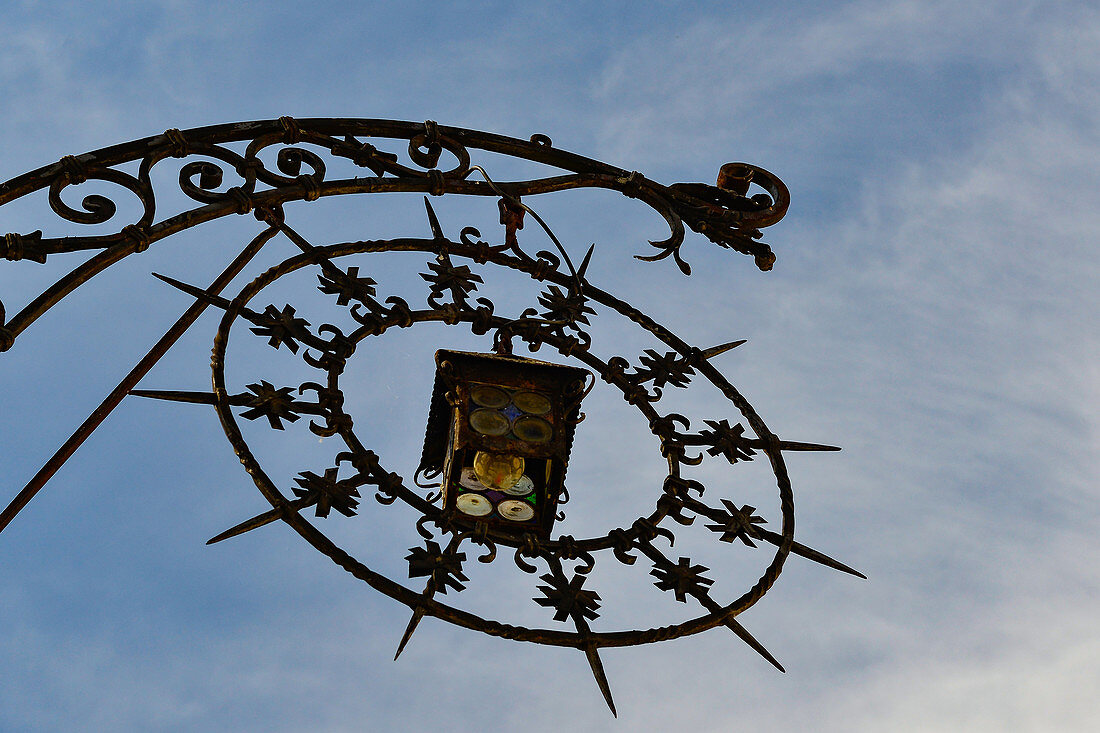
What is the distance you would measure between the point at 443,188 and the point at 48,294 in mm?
1748

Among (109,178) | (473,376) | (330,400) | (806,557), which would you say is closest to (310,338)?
(330,400)

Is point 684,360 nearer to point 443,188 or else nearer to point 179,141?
point 443,188

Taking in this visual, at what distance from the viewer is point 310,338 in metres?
5.90

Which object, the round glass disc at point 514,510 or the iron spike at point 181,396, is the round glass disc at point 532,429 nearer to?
the round glass disc at point 514,510

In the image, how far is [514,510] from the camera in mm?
6000

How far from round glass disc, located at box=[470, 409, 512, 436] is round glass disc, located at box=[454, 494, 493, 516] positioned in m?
0.28

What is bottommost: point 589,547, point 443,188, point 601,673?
point 601,673

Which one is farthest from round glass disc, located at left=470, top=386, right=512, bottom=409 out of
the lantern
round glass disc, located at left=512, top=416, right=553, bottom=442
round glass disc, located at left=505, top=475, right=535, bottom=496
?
round glass disc, located at left=505, top=475, right=535, bottom=496

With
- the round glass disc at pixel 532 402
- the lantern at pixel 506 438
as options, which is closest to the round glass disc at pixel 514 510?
the lantern at pixel 506 438

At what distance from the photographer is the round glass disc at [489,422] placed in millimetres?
5938

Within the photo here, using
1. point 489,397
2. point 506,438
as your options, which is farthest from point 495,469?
point 489,397

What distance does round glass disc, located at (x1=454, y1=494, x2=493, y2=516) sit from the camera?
5.95 meters

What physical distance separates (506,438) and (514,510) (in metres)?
0.31

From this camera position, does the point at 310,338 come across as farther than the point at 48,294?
Yes
